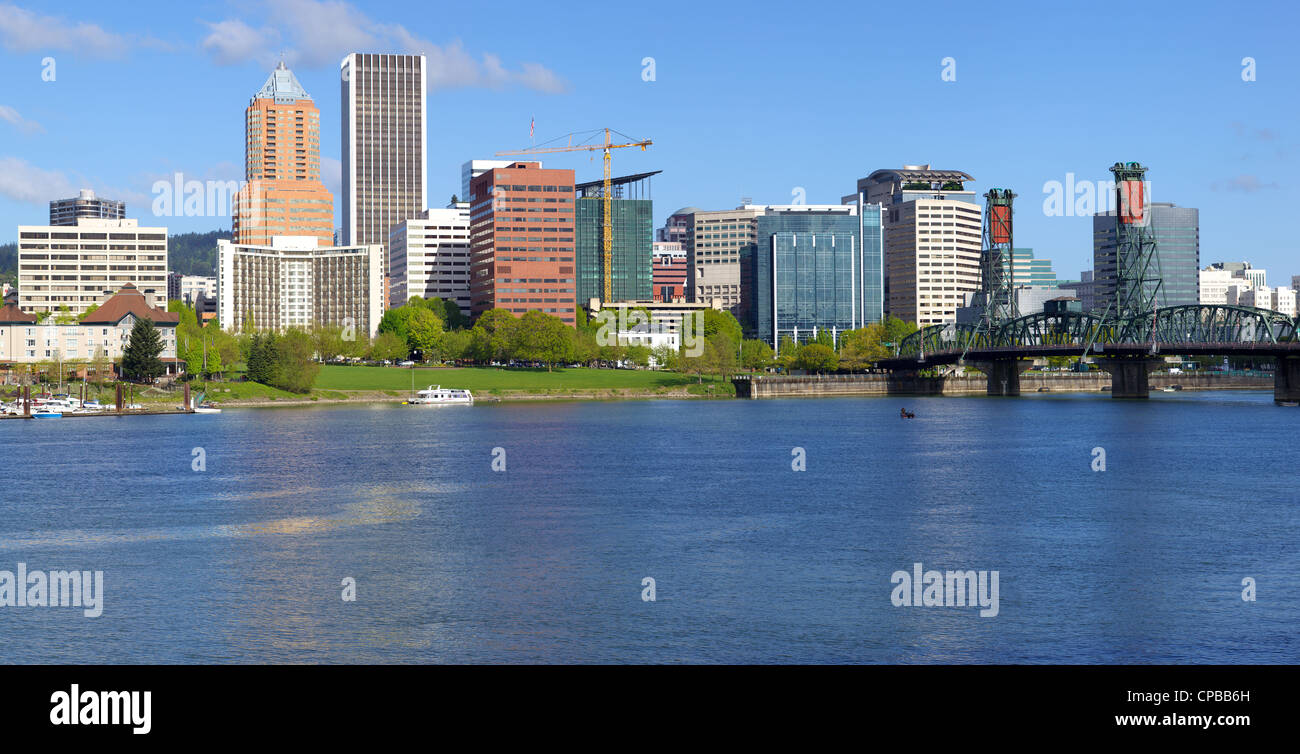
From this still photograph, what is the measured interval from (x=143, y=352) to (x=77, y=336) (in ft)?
101

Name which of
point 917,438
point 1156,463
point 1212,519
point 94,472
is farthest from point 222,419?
point 1212,519

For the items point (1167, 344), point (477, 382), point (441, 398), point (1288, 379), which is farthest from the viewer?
point (477, 382)

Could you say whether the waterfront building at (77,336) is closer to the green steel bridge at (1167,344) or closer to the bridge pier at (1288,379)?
the green steel bridge at (1167,344)

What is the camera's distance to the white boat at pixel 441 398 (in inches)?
6580

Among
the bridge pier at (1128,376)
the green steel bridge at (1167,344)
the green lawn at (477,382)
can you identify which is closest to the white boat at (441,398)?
the green lawn at (477,382)

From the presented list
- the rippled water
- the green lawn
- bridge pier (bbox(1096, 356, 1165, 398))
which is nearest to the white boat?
the green lawn

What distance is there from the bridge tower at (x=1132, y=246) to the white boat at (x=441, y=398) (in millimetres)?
94687

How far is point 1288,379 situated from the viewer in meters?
155

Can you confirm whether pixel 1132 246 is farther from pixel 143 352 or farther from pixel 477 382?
pixel 143 352

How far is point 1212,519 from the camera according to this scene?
49.8m

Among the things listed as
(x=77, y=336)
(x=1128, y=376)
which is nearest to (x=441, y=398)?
(x=77, y=336)

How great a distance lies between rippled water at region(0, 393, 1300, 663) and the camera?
95.7ft
